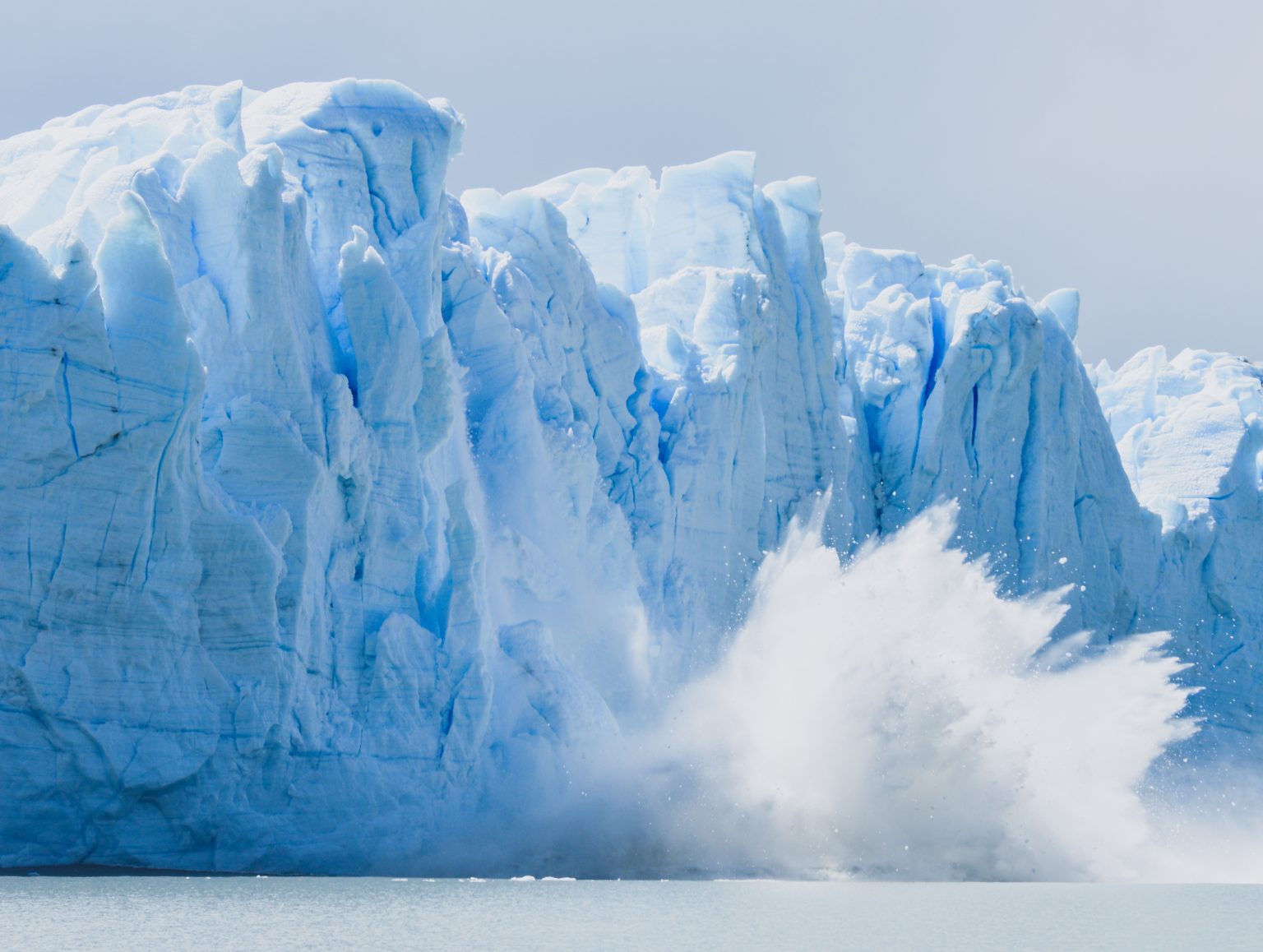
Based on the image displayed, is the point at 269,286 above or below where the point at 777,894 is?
above

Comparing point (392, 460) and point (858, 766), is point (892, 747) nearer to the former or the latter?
point (858, 766)

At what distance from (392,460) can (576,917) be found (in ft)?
20.8

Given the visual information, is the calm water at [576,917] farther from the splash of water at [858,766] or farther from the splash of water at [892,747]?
the splash of water at [892,747]

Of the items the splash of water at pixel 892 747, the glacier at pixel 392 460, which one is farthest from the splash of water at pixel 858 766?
the glacier at pixel 392 460

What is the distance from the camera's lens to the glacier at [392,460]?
626 inches

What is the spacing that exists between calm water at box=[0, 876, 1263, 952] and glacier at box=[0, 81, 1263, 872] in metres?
1.21

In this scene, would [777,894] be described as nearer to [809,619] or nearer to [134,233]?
[809,619]

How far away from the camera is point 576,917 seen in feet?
48.1

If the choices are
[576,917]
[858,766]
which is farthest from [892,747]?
[576,917]

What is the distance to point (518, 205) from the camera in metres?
24.5

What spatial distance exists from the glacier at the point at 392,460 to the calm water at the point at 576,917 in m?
1.21

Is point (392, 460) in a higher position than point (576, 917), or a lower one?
higher

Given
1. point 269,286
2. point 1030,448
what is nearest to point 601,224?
point 1030,448

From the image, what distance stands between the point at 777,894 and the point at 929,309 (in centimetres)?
1674
